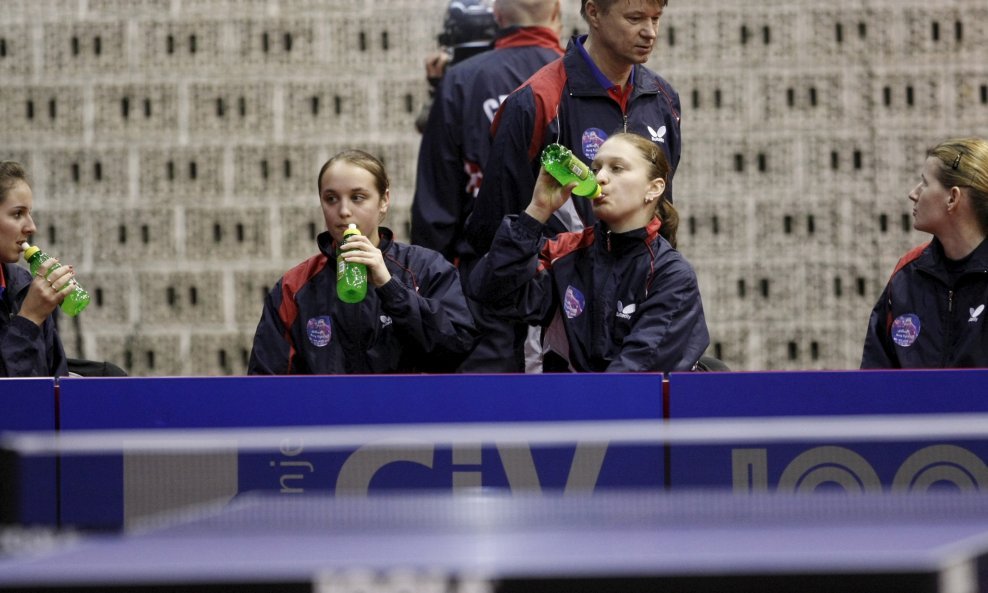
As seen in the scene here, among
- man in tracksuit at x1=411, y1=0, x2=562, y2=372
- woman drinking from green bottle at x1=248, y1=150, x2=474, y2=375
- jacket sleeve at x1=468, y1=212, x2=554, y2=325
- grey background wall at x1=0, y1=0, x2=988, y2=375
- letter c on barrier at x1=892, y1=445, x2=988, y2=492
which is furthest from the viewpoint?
grey background wall at x1=0, y1=0, x2=988, y2=375

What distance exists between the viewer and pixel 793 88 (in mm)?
9211

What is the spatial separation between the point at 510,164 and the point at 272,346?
1.00m

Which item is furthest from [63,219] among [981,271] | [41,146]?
[981,271]

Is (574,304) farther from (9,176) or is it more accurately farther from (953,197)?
(9,176)

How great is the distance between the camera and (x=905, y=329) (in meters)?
4.95

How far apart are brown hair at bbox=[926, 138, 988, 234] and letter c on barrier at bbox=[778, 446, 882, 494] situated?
1.33 meters

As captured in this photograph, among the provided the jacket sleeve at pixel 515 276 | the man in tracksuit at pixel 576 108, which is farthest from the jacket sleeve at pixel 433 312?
the man in tracksuit at pixel 576 108

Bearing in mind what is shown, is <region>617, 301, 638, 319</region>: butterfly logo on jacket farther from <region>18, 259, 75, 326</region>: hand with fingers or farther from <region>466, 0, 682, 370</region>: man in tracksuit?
<region>18, 259, 75, 326</region>: hand with fingers

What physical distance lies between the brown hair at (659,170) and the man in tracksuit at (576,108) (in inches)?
6.4

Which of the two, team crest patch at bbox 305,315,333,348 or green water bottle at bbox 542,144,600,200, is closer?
green water bottle at bbox 542,144,600,200

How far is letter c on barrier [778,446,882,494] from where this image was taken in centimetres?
398

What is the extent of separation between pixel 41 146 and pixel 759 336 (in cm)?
451

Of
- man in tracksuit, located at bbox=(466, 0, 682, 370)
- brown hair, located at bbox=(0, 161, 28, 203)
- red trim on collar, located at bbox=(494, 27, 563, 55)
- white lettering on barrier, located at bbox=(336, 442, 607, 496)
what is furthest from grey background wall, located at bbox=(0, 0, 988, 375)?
white lettering on barrier, located at bbox=(336, 442, 607, 496)

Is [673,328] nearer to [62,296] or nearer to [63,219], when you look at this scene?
[62,296]
